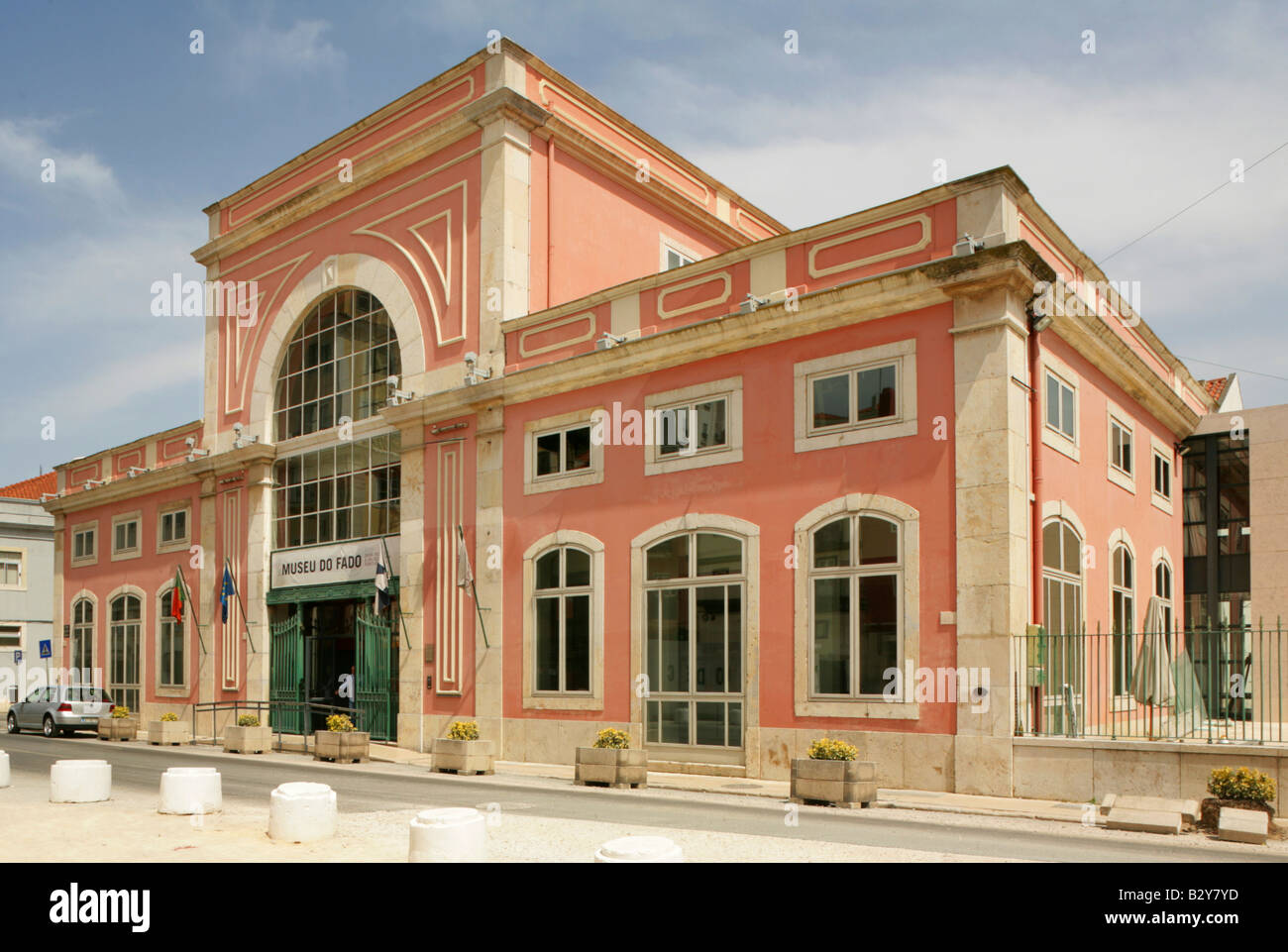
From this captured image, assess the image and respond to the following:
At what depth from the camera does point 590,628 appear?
2106cm

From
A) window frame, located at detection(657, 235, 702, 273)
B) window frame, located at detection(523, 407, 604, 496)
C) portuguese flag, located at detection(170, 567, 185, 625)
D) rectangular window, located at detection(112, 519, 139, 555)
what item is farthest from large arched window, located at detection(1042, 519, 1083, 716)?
rectangular window, located at detection(112, 519, 139, 555)

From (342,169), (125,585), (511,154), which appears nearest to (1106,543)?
(511,154)

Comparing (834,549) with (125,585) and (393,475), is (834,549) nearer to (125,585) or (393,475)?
(393,475)

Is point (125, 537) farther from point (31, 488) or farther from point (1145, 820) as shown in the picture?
point (1145, 820)

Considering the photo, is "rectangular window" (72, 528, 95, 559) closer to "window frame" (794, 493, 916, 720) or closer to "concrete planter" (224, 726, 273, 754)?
"concrete planter" (224, 726, 273, 754)

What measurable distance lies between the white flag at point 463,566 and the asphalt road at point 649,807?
3835 millimetres

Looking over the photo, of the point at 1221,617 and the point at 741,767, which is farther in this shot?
the point at 1221,617

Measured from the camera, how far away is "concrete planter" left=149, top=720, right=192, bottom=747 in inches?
1086

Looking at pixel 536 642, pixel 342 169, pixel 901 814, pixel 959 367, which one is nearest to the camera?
pixel 901 814

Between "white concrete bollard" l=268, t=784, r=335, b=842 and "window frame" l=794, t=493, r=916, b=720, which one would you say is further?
"window frame" l=794, t=493, r=916, b=720

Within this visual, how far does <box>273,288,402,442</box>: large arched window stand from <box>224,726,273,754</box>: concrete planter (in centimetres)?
759

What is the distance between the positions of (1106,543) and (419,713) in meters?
14.0

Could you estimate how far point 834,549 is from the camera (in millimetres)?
17875

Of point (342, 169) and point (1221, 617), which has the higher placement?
point (342, 169)
